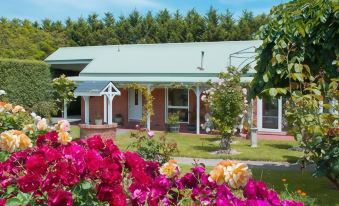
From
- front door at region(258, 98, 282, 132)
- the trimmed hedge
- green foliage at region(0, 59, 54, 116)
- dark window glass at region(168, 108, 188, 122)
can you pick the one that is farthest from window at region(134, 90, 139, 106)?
front door at region(258, 98, 282, 132)

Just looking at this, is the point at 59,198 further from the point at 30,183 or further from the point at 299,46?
the point at 299,46

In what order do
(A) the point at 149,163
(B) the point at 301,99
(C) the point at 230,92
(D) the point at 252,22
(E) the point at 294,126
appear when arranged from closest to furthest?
(A) the point at 149,163 < (B) the point at 301,99 < (E) the point at 294,126 < (C) the point at 230,92 < (D) the point at 252,22

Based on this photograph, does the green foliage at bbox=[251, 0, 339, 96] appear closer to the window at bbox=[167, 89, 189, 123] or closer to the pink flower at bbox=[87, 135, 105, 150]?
the pink flower at bbox=[87, 135, 105, 150]

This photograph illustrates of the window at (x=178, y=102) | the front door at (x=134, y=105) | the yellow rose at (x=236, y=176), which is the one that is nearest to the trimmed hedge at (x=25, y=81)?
the front door at (x=134, y=105)

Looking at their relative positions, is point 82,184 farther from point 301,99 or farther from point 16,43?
point 16,43

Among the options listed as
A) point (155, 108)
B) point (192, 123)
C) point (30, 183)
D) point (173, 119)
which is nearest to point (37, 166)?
point (30, 183)

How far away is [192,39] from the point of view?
139 feet

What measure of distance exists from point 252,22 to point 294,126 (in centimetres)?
3655

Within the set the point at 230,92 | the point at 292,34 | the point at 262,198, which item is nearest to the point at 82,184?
the point at 262,198

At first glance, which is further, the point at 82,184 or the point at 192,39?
the point at 192,39

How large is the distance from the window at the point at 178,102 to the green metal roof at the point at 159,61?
1.02 meters

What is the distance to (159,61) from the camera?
2444 centimetres

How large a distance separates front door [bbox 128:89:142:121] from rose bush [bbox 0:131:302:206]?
21147mm

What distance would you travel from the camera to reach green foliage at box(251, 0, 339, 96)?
7.45 m
